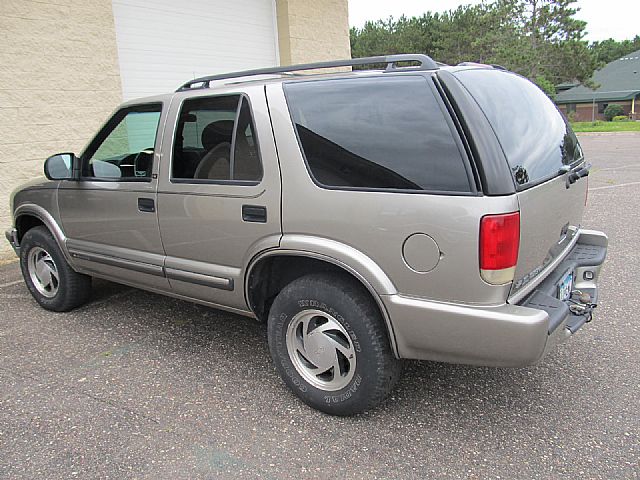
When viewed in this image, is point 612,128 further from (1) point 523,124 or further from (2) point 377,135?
(2) point 377,135

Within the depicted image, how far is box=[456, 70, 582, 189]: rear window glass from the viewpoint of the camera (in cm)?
254

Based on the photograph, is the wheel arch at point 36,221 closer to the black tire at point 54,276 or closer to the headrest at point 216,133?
the black tire at point 54,276

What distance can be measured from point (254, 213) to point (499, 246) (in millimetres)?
1362

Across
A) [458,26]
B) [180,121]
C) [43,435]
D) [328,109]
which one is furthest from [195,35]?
[458,26]

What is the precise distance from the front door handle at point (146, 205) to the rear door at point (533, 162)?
2114 millimetres

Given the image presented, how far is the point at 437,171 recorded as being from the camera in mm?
2451

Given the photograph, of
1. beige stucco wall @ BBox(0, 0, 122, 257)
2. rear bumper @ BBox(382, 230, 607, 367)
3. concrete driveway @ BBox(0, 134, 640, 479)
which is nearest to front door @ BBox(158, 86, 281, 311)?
concrete driveway @ BBox(0, 134, 640, 479)

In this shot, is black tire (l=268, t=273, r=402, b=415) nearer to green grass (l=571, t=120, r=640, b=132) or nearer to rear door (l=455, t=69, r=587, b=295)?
rear door (l=455, t=69, r=587, b=295)

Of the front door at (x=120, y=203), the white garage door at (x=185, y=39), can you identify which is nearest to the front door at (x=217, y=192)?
the front door at (x=120, y=203)

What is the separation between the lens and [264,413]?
9.90ft

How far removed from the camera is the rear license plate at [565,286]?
2943 millimetres

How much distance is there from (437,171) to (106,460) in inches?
84.9

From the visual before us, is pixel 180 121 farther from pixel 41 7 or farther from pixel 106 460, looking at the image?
pixel 41 7

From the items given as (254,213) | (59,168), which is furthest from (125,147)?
(254,213)
